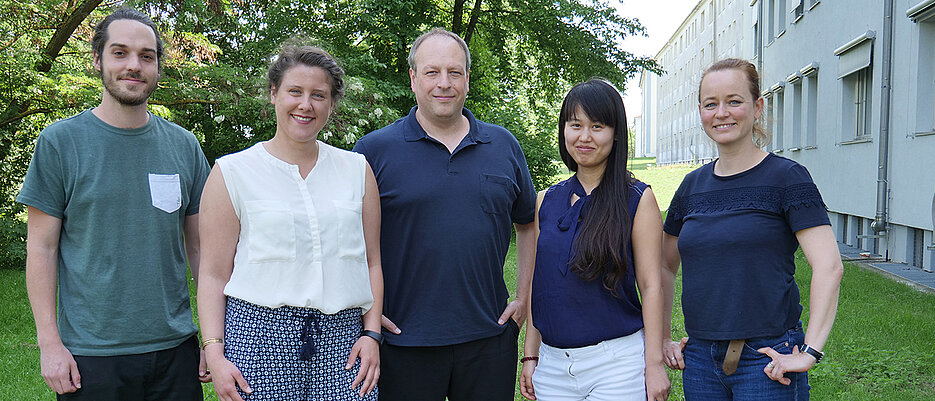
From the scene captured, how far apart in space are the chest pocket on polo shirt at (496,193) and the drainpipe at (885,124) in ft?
30.8

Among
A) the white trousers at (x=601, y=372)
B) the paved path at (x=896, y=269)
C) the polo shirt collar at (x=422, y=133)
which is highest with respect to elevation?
the polo shirt collar at (x=422, y=133)

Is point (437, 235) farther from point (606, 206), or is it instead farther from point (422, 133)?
point (606, 206)

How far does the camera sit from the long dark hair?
273 cm

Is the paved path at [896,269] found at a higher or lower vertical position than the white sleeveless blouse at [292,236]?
lower

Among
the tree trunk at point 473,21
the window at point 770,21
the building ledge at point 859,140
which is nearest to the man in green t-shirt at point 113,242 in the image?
the building ledge at point 859,140

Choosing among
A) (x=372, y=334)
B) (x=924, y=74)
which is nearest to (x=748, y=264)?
(x=372, y=334)

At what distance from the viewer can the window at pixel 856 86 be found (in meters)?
11.7

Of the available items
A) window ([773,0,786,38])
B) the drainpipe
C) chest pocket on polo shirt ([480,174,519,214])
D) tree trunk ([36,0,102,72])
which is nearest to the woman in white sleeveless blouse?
chest pocket on polo shirt ([480,174,519,214])

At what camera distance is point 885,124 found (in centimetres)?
1063

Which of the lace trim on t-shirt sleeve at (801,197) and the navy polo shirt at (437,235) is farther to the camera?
the navy polo shirt at (437,235)

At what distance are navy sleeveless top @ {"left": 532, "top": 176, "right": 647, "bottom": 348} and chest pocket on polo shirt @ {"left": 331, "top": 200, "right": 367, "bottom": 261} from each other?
2.36ft

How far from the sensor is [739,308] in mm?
2525

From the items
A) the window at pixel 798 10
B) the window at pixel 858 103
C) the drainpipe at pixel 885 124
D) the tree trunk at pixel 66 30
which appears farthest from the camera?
the window at pixel 798 10

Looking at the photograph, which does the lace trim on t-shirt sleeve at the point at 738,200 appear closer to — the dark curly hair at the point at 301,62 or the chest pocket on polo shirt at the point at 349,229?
the chest pocket on polo shirt at the point at 349,229
